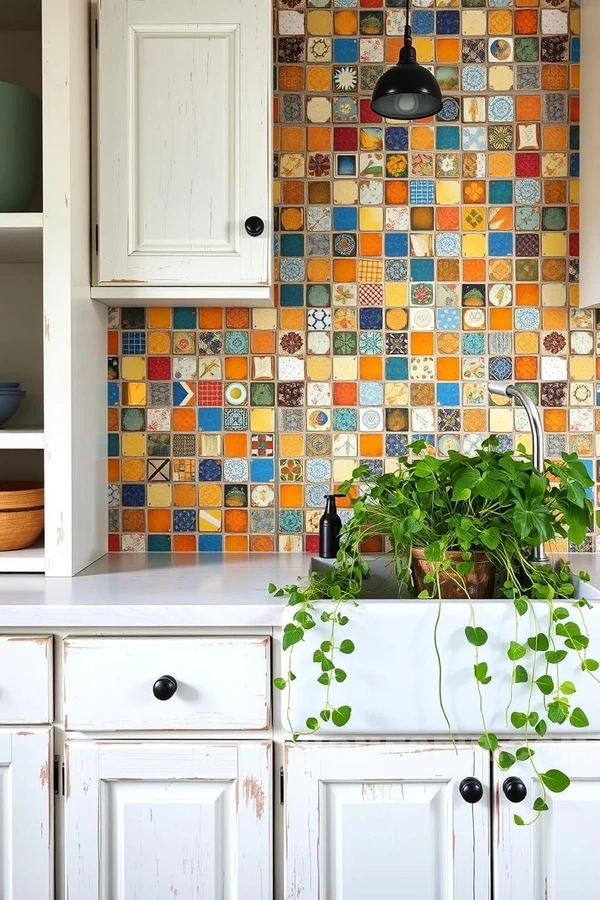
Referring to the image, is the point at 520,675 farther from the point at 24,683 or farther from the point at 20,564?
the point at 20,564

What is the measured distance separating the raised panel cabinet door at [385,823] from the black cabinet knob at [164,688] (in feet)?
0.74

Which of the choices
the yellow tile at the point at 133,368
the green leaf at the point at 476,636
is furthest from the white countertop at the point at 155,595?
the yellow tile at the point at 133,368

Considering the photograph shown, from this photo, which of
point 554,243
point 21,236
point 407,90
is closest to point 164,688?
point 21,236

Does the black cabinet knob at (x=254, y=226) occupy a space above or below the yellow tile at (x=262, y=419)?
above

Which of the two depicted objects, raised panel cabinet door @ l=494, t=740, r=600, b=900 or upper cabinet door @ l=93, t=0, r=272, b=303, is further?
upper cabinet door @ l=93, t=0, r=272, b=303

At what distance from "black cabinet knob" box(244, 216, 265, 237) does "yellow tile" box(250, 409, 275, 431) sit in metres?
0.46

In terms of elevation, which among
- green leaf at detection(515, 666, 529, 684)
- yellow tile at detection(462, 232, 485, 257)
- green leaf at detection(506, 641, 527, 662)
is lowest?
green leaf at detection(515, 666, 529, 684)

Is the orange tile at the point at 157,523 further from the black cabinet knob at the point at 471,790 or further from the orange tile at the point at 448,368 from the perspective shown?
the black cabinet knob at the point at 471,790

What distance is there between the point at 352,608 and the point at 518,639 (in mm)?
286

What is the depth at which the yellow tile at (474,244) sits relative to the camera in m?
1.96

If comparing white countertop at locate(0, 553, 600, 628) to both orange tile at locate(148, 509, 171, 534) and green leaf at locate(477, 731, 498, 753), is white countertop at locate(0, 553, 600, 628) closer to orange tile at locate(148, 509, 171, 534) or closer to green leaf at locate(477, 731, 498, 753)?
orange tile at locate(148, 509, 171, 534)

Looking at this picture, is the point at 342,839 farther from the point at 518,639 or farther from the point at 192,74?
the point at 192,74

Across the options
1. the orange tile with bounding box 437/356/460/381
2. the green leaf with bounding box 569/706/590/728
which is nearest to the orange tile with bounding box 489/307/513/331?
the orange tile with bounding box 437/356/460/381

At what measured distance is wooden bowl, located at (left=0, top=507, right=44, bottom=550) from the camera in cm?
172
